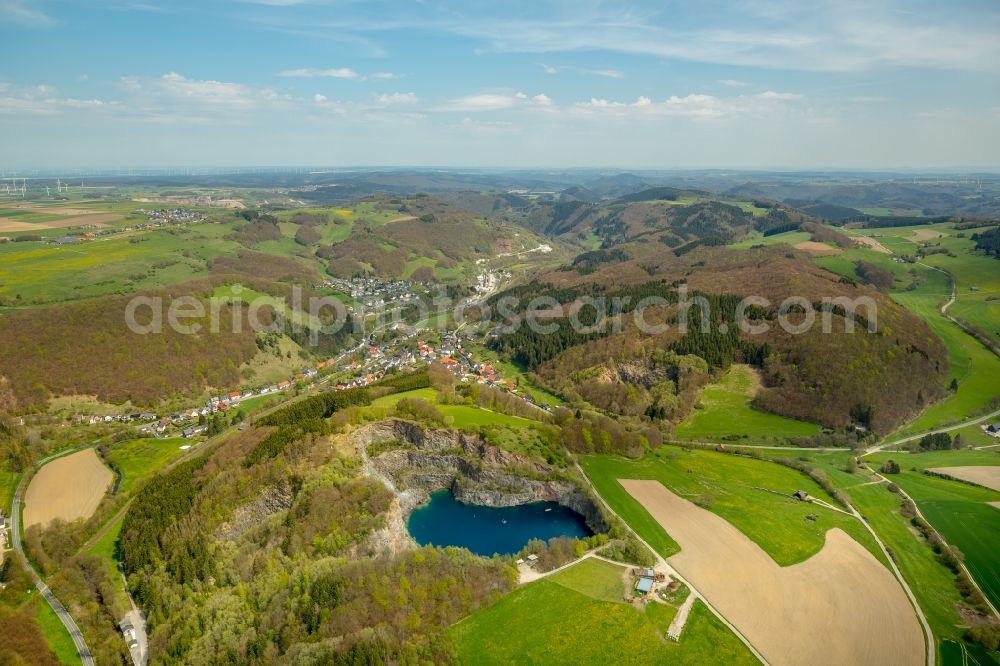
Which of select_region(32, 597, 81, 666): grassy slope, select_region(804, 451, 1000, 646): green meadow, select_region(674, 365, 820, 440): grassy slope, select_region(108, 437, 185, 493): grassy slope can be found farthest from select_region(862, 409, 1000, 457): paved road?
select_region(108, 437, 185, 493): grassy slope

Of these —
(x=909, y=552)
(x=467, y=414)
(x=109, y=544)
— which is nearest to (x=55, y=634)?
(x=109, y=544)

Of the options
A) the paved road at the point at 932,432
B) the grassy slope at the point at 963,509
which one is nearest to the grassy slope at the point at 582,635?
the grassy slope at the point at 963,509

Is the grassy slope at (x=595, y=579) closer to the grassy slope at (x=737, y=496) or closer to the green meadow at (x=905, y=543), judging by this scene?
the grassy slope at (x=737, y=496)

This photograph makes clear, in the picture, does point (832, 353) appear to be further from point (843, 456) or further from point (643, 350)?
point (643, 350)

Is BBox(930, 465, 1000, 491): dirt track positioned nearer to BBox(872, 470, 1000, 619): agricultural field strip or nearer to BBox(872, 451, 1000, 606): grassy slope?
BBox(872, 451, 1000, 606): grassy slope

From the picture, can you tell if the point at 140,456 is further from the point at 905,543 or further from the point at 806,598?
the point at 905,543
